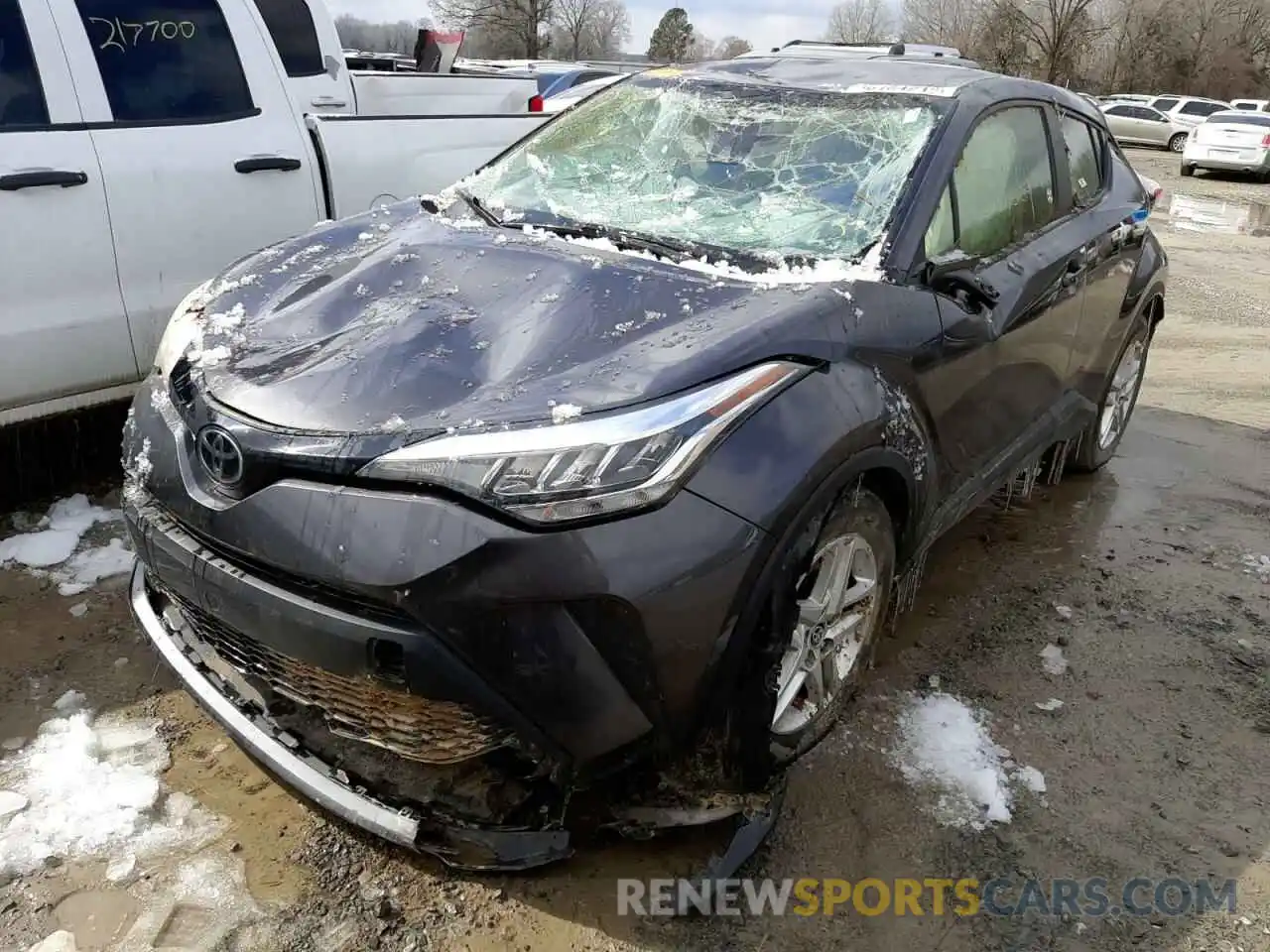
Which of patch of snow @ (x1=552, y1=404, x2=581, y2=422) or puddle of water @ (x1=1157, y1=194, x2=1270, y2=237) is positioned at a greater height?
patch of snow @ (x1=552, y1=404, x2=581, y2=422)

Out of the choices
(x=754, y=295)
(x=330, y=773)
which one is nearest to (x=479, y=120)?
(x=754, y=295)

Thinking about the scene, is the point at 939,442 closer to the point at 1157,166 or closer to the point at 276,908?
the point at 276,908

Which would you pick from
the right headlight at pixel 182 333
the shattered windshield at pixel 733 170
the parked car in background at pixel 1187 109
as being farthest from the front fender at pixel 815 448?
the parked car in background at pixel 1187 109

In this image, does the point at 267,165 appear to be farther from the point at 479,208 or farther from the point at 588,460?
the point at 588,460

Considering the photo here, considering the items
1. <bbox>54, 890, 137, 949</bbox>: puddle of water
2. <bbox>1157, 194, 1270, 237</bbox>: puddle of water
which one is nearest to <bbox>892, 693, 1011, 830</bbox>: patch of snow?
<bbox>54, 890, 137, 949</bbox>: puddle of water

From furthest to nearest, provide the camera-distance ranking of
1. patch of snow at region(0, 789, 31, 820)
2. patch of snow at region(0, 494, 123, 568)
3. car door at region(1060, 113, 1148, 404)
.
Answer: car door at region(1060, 113, 1148, 404)
patch of snow at region(0, 494, 123, 568)
patch of snow at region(0, 789, 31, 820)

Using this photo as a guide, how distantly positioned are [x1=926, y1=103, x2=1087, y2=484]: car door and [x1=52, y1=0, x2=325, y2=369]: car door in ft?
8.69

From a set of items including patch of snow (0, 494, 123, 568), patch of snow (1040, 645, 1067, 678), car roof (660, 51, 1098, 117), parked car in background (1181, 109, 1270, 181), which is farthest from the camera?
parked car in background (1181, 109, 1270, 181)

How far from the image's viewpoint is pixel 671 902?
2383mm

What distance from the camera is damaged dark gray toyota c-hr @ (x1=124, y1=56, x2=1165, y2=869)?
6.50ft

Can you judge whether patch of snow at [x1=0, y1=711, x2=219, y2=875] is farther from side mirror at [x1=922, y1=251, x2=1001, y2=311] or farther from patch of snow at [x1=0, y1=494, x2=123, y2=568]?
side mirror at [x1=922, y1=251, x2=1001, y2=311]

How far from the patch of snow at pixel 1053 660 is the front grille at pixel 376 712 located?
2.12 metres

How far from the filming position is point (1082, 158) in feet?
13.6

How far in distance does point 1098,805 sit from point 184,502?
7.99 feet
